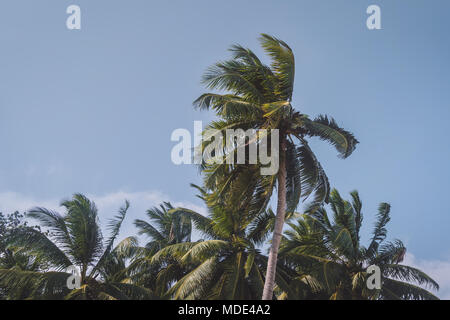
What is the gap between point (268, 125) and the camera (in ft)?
52.5

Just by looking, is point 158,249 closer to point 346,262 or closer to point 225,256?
point 225,256

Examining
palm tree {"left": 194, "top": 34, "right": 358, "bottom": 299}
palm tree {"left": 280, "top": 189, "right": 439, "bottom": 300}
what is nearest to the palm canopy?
palm tree {"left": 194, "top": 34, "right": 358, "bottom": 299}

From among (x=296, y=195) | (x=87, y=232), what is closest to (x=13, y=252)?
(x=87, y=232)

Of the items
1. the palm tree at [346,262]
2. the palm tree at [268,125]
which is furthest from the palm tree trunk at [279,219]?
the palm tree at [346,262]

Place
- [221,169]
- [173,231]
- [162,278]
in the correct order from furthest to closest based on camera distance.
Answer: [173,231]
[162,278]
[221,169]

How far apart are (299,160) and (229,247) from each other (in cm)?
499

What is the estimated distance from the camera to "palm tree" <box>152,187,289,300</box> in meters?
17.3

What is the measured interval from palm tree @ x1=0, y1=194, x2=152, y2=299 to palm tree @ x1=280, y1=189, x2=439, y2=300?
6.88 metres

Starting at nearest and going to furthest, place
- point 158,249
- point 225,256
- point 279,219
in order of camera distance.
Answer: point 279,219 < point 225,256 < point 158,249

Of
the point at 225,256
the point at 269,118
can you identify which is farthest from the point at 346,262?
the point at 269,118

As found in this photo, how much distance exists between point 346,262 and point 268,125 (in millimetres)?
7932

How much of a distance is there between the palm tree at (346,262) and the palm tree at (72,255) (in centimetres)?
→ 688
